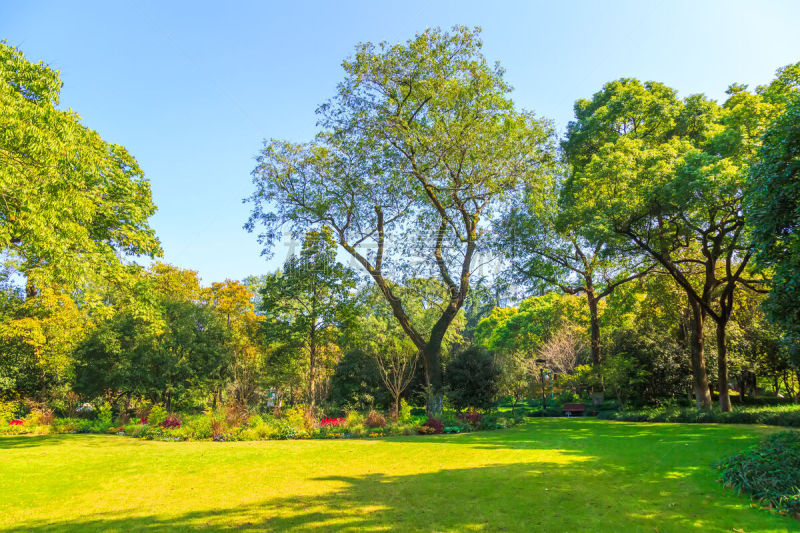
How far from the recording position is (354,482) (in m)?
6.69

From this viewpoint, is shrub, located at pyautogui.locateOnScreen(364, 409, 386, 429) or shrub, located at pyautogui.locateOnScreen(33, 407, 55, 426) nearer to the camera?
shrub, located at pyautogui.locateOnScreen(364, 409, 386, 429)

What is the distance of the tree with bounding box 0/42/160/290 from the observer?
909 cm

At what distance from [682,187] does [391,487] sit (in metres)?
12.0

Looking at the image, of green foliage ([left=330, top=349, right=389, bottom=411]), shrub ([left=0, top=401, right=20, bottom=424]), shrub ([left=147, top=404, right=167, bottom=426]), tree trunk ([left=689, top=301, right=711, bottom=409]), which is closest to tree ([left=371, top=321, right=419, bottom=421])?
green foliage ([left=330, top=349, right=389, bottom=411])

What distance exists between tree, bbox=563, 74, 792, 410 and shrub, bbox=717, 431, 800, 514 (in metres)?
7.32

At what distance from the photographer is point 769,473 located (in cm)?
566

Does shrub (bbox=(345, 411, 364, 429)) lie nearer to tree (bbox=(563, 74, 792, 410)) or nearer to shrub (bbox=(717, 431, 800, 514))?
shrub (bbox=(717, 431, 800, 514))

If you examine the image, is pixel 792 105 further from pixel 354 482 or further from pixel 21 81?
pixel 21 81

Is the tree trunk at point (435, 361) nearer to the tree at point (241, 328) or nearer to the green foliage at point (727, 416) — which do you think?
the green foliage at point (727, 416)

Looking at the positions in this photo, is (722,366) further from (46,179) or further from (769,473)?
(46,179)

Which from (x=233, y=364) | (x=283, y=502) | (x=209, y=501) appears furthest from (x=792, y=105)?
(x=233, y=364)

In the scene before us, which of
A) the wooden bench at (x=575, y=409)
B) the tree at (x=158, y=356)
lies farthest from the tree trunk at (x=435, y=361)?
the tree at (x=158, y=356)

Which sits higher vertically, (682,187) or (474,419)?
(682,187)

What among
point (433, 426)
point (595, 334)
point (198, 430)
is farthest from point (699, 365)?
point (198, 430)
